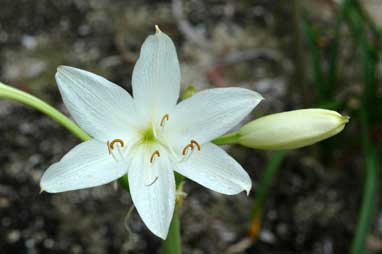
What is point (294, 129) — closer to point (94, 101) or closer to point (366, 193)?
point (94, 101)

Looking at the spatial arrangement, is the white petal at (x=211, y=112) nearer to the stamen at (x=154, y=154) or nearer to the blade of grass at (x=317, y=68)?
the stamen at (x=154, y=154)

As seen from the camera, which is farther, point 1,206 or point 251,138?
point 1,206

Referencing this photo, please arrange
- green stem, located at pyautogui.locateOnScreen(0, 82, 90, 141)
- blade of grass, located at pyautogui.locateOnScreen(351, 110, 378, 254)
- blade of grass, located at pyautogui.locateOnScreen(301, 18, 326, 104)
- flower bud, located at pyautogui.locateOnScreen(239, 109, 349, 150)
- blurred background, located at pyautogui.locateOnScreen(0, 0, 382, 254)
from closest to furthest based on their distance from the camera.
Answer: flower bud, located at pyautogui.locateOnScreen(239, 109, 349, 150) → green stem, located at pyautogui.locateOnScreen(0, 82, 90, 141) → blade of grass, located at pyautogui.locateOnScreen(351, 110, 378, 254) → blurred background, located at pyautogui.locateOnScreen(0, 0, 382, 254) → blade of grass, located at pyautogui.locateOnScreen(301, 18, 326, 104)

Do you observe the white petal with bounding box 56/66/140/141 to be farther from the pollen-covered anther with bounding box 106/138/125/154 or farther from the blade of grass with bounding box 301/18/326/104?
the blade of grass with bounding box 301/18/326/104

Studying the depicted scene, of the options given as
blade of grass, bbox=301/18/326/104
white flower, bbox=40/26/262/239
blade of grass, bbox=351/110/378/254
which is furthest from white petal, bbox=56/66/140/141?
blade of grass, bbox=301/18/326/104

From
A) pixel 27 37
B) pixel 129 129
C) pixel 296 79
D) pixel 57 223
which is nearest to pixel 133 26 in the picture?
pixel 27 37

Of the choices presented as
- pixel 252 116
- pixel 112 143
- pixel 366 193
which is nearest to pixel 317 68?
pixel 252 116

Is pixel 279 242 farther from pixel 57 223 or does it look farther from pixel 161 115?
pixel 161 115
